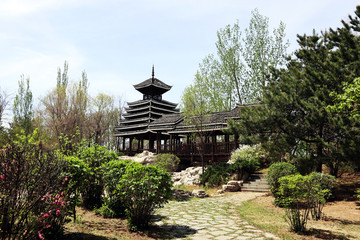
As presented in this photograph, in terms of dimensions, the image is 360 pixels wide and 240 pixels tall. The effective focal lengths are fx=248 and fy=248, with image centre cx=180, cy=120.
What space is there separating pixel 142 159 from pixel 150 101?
14.8m

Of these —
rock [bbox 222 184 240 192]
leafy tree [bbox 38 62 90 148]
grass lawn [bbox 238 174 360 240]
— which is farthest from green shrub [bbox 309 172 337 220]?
leafy tree [bbox 38 62 90 148]

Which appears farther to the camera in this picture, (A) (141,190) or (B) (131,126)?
(B) (131,126)

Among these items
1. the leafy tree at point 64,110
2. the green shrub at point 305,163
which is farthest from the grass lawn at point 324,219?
the leafy tree at point 64,110

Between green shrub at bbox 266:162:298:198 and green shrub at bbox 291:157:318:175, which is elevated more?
green shrub at bbox 291:157:318:175

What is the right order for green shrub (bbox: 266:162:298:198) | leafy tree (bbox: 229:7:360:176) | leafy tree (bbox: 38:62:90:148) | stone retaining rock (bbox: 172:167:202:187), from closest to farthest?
leafy tree (bbox: 229:7:360:176)
green shrub (bbox: 266:162:298:198)
stone retaining rock (bbox: 172:167:202:187)
leafy tree (bbox: 38:62:90:148)

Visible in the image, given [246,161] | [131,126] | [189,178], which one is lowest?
[189,178]

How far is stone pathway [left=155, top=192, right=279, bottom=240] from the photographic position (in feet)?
17.5

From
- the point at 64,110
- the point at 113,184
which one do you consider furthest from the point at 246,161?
the point at 64,110

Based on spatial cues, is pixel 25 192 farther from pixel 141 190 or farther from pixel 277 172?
pixel 277 172

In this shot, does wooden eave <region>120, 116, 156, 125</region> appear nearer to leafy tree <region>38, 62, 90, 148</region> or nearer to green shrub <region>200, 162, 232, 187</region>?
leafy tree <region>38, 62, 90, 148</region>

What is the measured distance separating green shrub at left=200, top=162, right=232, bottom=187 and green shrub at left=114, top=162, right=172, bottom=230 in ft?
25.7

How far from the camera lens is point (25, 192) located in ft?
12.1

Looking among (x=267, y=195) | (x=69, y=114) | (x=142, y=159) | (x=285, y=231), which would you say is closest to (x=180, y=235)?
(x=285, y=231)

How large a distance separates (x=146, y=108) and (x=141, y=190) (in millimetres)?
30734
